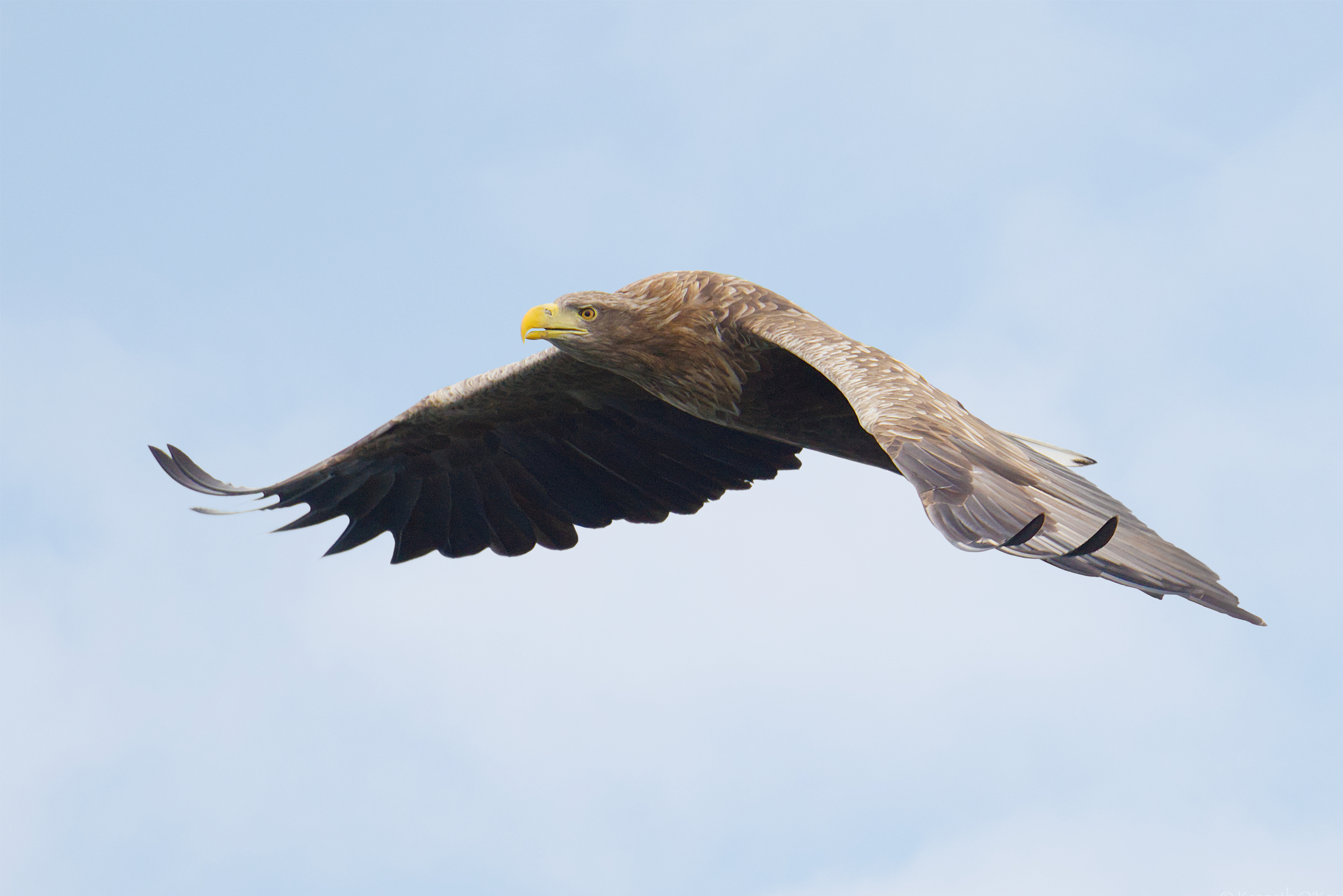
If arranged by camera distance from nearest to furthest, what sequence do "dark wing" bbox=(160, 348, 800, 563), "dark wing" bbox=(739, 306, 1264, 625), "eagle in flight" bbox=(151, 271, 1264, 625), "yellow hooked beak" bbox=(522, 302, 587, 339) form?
1. "dark wing" bbox=(739, 306, 1264, 625)
2. "eagle in flight" bbox=(151, 271, 1264, 625)
3. "yellow hooked beak" bbox=(522, 302, 587, 339)
4. "dark wing" bbox=(160, 348, 800, 563)

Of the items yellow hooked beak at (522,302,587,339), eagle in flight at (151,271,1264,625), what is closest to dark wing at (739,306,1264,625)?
eagle in flight at (151,271,1264,625)

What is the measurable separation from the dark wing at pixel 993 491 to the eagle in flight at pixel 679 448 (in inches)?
0.4

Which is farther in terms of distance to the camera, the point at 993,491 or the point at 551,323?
the point at 551,323

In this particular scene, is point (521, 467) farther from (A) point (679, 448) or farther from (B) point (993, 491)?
(B) point (993, 491)

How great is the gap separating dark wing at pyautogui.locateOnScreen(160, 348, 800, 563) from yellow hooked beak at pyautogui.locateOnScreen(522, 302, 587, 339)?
2.69 feet

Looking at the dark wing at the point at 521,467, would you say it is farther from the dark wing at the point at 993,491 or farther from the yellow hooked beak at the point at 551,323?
the dark wing at the point at 993,491

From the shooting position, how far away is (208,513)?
9914mm

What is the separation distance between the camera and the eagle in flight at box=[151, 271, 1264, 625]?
22.2 ft

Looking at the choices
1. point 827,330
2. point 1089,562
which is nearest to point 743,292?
point 827,330

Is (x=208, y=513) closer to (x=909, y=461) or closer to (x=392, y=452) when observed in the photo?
(x=392, y=452)

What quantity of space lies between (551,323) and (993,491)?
9.05 feet

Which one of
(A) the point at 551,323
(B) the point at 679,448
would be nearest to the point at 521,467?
(B) the point at 679,448

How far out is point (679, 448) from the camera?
32.9 feet

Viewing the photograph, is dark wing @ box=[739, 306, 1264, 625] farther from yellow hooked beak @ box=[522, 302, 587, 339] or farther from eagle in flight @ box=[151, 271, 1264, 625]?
yellow hooked beak @ box=[522, 302, 587, 339]
